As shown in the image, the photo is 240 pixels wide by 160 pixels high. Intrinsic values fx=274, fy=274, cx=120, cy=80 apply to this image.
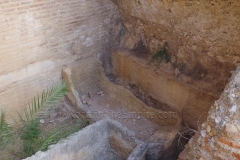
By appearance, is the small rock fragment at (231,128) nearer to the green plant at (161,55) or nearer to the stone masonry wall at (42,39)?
the green plant at (161,55)

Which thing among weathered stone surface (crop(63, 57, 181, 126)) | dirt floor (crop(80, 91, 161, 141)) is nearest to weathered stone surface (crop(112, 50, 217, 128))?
weathered stone surface (crop(63, 57, 181, 126))

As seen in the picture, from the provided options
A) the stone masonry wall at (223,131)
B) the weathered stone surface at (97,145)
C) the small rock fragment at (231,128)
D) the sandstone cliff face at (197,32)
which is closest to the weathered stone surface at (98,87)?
the weathered stone surface at (97,145)

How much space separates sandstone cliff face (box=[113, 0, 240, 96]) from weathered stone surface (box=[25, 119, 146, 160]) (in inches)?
60.9

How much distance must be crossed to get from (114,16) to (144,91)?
5.80 feet

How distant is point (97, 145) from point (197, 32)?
2532 mm

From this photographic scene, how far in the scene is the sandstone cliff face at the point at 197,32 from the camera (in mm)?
4223

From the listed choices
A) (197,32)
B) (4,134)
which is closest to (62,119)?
(4,134)

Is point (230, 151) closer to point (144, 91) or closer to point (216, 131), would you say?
point (216, 131)

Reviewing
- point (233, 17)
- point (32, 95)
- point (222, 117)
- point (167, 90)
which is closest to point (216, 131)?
point (222, 117)

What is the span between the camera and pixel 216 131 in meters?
2.68

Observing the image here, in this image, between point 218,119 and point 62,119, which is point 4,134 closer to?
point 62,119

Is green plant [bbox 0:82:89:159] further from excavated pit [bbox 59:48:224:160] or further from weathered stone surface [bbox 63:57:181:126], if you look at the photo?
excavated pit [bbox 59:48:224:160]

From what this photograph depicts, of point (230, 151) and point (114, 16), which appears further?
point (114, 16)

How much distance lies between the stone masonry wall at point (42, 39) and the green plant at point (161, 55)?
1.26m
